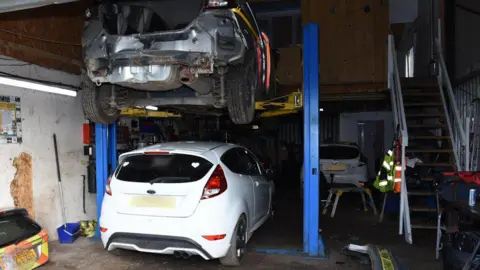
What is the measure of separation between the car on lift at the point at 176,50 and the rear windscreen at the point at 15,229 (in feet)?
4.98

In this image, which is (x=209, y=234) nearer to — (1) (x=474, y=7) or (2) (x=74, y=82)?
(2) (x=74, y=82)

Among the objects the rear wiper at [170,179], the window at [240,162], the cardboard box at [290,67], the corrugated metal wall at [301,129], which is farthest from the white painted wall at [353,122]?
the rear wiper at [170,179]

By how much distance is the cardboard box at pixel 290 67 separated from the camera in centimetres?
867

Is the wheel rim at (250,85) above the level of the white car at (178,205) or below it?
above

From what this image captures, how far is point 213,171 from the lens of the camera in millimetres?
3879

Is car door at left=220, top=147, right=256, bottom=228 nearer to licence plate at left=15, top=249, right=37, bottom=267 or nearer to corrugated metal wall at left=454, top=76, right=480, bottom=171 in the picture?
licence plate at left=15, top=249, right=37, bottom=267

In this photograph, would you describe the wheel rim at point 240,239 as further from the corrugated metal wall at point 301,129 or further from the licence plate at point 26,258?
the corrugated metal wall at point 301,129

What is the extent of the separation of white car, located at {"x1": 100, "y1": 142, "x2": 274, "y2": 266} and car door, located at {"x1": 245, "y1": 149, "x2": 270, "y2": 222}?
0.57 metres

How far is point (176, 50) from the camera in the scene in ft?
11.7

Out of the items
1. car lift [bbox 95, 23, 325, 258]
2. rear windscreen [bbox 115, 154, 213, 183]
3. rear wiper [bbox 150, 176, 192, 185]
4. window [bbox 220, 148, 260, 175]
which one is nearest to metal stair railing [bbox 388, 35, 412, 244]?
car lift [bbox 95, 23, 325, 258]

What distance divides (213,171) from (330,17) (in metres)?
5.92

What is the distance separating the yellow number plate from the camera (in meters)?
3.79

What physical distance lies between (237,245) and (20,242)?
249 cm

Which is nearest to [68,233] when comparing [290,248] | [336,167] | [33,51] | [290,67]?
[33,51]
